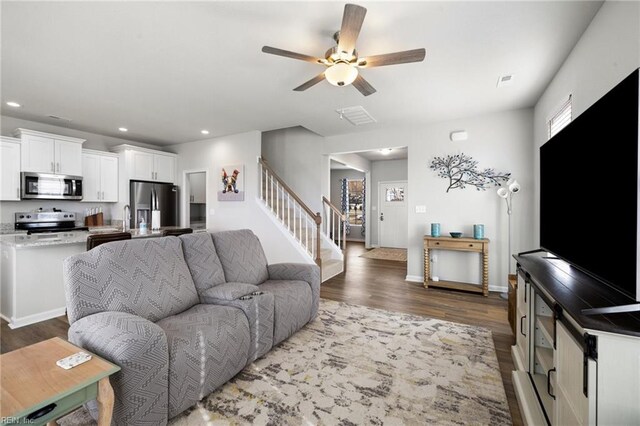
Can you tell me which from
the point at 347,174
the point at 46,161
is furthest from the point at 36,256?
the point at 347,174

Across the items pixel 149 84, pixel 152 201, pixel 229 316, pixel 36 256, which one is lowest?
pixel 229 316

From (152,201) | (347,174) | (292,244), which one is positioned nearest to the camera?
(292,244)

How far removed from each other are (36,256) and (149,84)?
2.29m

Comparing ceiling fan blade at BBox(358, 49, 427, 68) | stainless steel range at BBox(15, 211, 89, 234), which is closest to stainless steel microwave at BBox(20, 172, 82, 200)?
stainless steel range at BBox(15, 211, 89, 234)

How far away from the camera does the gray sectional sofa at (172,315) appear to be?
4.55 ft

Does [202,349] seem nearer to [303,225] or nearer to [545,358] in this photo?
[545,358]

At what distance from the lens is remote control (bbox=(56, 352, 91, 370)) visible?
1205 mm

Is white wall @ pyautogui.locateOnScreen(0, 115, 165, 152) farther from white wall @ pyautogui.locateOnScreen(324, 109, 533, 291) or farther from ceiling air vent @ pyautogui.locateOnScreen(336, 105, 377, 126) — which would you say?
white wall @ pyautogui.locateOnScreen(324, 109, 533, 291)

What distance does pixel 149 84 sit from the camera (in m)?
3.12

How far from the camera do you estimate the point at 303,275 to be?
2855 millimetres

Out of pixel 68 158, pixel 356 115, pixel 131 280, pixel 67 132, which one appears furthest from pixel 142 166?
pixel 131 280

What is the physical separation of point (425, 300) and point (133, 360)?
3.34 meters

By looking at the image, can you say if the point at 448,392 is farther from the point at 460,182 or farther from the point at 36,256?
the point at 36,256

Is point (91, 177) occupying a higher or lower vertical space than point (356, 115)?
lower
